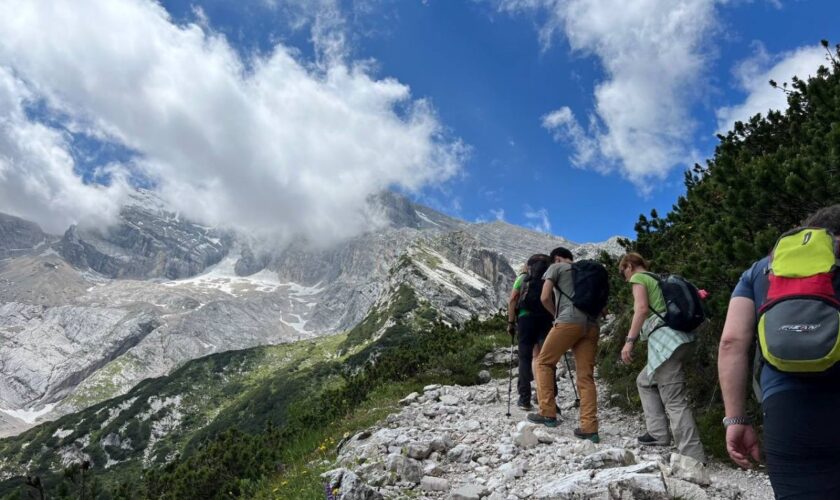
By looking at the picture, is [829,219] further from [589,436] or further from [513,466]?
[589,436]

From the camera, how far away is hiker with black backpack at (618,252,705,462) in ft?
23.2

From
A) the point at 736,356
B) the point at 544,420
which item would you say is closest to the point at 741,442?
the point at 736,356

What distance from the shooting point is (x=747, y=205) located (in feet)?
25.3

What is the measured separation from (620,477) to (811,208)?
4.81 m

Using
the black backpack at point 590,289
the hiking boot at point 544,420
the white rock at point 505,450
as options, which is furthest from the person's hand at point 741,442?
the hiking boot at point 544,420

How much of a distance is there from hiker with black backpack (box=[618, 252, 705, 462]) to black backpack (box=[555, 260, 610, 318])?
0.79 meters

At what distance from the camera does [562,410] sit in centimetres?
1089

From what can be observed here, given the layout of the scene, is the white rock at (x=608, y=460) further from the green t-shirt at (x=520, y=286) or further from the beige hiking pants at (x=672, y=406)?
the green t-shirt at (x=520, y=286)

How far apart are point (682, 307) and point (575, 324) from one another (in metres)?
1.79

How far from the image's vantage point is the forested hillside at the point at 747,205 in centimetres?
694

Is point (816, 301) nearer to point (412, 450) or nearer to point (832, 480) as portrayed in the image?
point (832, 480)

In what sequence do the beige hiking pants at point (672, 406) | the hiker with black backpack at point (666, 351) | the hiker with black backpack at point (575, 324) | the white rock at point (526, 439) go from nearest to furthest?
the beige hiking pants at point (672, 406), the hiker with black backpack at point (666, 351), the white rock at point (526, 439), the hiker with black backpack at point (575, 324)

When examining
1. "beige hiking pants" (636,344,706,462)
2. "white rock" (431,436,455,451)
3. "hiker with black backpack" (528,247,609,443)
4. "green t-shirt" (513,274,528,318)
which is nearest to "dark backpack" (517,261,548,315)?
"green t-shirt" (513,274,528,318)

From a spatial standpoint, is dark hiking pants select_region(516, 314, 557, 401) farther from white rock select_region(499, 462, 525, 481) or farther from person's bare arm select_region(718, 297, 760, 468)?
person's bare arm select_region(718, 297, 760, 468)
